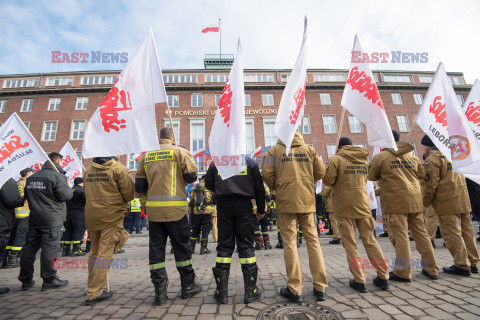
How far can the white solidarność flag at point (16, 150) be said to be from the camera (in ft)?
12.5

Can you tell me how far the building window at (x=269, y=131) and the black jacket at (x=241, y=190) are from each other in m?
21.2

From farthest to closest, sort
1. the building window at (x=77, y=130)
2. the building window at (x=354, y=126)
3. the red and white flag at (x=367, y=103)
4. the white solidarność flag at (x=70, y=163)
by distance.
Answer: the building window at (x=354, y=126) < the building window at (x=77, y=130) < the white solidarność flag at (x=70, y=163) < the red and white flag at (x=367, y=103)

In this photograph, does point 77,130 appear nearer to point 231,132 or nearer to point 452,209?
point 231,132

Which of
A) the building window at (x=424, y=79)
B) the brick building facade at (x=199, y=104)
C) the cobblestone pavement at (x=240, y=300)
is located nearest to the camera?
the cobblestone pavement at (x=240, y=300)

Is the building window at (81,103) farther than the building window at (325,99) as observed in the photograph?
No

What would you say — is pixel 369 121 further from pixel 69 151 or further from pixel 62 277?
pixel 69 151

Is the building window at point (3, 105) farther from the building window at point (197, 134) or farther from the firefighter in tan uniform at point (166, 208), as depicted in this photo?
the firefighter in tan uniform at point (166, 208)

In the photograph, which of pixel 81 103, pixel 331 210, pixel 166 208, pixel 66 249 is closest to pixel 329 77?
pixel 331 210

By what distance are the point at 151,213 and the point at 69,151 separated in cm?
686

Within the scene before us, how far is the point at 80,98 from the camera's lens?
24.9 metres

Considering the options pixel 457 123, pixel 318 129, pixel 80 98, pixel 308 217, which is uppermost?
pixel 80 98

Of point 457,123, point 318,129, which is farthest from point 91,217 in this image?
point 318,129

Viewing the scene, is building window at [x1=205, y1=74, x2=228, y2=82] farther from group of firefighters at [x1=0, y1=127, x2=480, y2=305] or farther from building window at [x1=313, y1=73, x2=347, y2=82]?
group of firefighters at [x1=0, y1=127, x2=480, y2=305]

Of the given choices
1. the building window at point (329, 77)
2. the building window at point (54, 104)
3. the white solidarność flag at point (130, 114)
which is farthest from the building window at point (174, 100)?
the white solidarność flag at point (130, 114)
